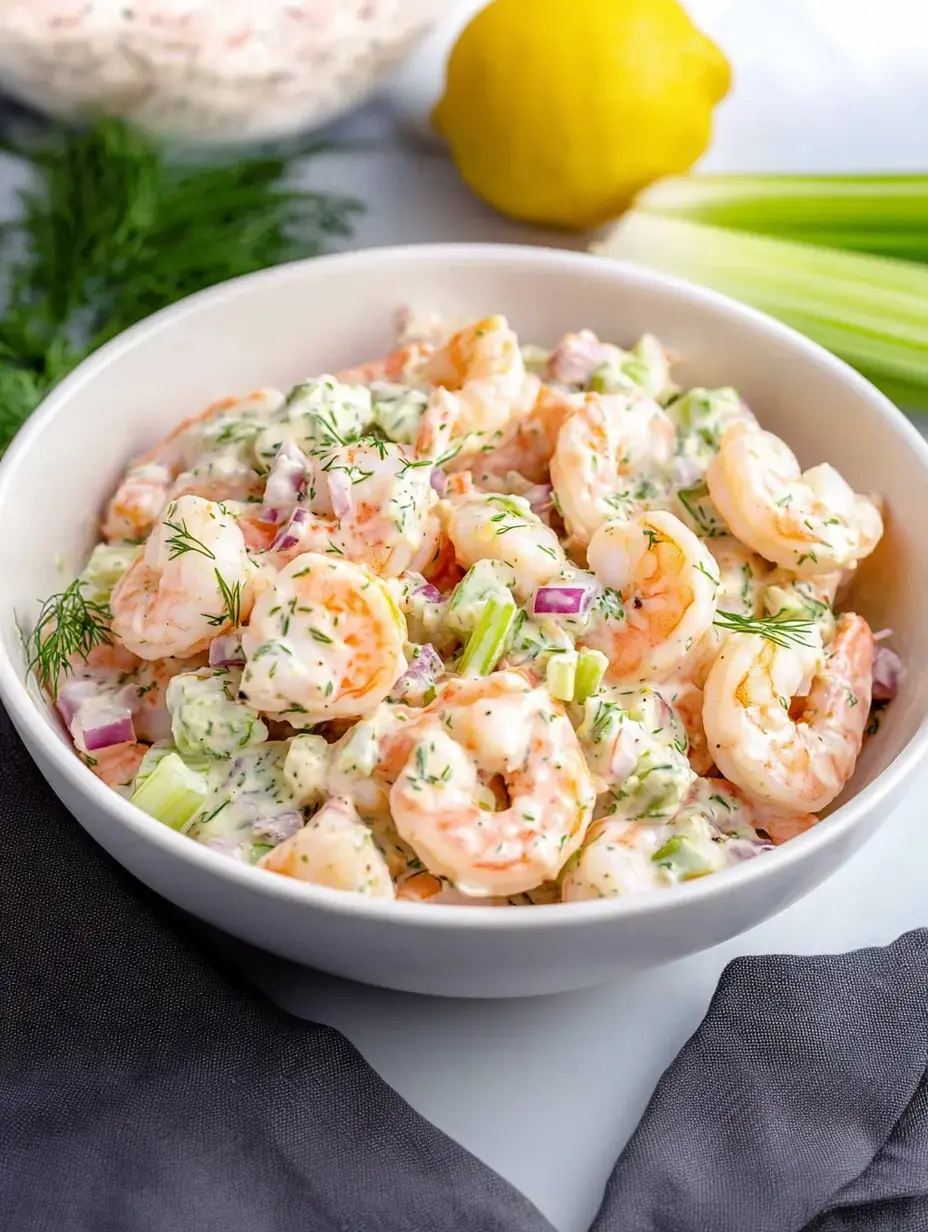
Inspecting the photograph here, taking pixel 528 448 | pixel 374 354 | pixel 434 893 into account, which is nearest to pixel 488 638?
pixel 434 893

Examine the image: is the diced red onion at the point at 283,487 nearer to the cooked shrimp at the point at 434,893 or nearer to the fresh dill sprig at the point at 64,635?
the fresh dill sprig at the point at 64,635

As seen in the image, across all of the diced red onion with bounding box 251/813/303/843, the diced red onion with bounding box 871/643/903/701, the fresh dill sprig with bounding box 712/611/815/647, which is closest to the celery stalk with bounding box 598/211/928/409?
the diced red onion with bounding box 871/643/903/701

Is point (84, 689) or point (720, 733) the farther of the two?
point (84, 689)

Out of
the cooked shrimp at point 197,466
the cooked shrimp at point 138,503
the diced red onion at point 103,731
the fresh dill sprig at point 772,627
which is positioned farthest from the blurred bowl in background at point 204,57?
the fresh dill sprig at point 772,627

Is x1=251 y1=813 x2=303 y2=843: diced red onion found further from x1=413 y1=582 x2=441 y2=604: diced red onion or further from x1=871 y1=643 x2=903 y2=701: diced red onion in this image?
x1=871 y1=643 x2=903 y2=701: diced red onion

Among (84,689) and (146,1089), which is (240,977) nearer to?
(146,1089)

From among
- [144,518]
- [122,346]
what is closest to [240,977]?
[144,518]
